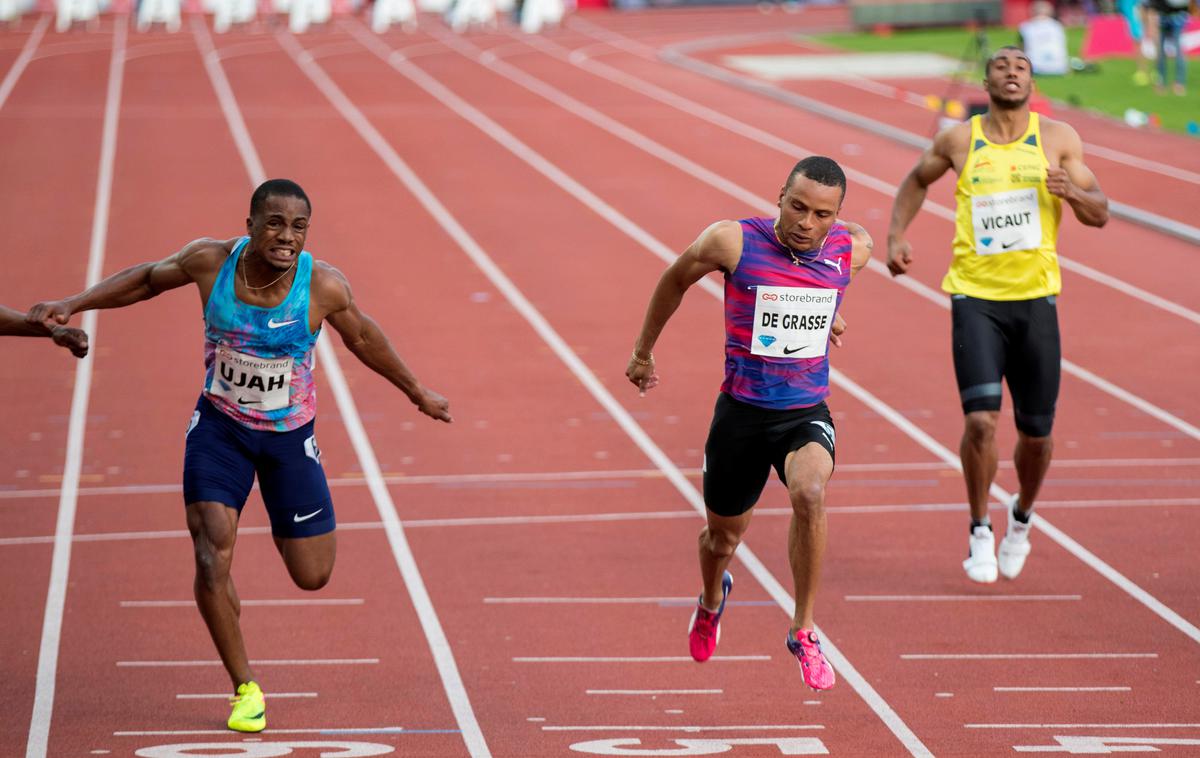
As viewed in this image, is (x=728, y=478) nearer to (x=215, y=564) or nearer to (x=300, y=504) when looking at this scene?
(x=300, y=504)

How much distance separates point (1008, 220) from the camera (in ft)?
24.1

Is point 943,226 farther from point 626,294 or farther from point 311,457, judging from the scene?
point 311,457

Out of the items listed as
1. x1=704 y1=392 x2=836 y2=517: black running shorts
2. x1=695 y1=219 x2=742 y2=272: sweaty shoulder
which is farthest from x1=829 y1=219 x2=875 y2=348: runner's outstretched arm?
x1=695 y1=219 x2=742 y2=272: sweaty shoulder

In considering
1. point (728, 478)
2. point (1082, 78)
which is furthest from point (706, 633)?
point (1082, 78)

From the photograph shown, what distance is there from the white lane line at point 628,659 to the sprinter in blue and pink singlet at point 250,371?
1.14 metres

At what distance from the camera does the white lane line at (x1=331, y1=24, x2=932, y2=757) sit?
6.48 meters

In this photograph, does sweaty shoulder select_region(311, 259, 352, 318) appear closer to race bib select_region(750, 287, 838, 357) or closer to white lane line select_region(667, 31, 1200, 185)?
race bib select_region(750, 287, 838, 357)

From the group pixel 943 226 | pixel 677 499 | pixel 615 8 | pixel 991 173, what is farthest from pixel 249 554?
pixel 615 8

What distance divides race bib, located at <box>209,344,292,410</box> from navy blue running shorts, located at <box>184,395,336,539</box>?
0.09 meters

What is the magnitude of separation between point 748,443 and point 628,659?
4.04 ft

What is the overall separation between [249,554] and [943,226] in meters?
10.4

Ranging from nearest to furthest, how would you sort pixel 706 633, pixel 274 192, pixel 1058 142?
pixel 274 192, pixel 706 633, pixel 1058 142

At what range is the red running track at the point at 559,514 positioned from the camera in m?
6.17

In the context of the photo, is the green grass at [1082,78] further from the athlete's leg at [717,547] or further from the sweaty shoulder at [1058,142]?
the athlete's leg at [717,547]
